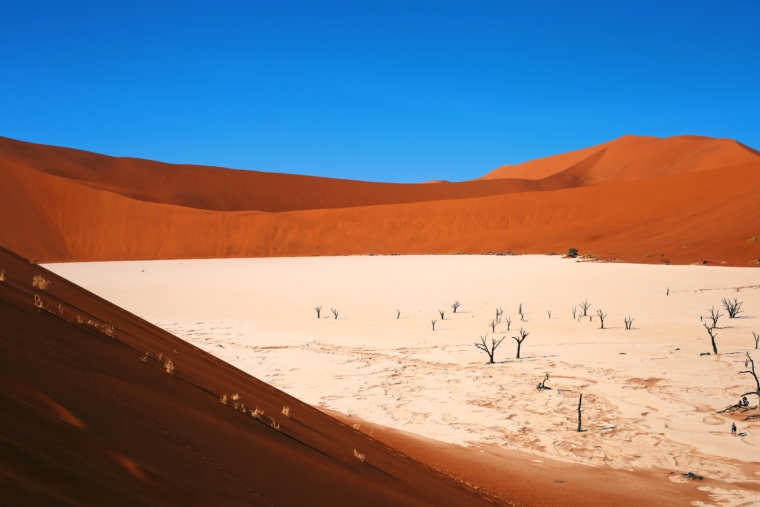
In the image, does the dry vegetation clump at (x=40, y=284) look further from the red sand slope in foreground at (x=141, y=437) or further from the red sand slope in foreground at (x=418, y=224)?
the red sand slope in foreground at (x=418, y=224)

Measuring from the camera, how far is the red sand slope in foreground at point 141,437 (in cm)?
204

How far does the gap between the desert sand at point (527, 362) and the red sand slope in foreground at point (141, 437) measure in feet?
7.82

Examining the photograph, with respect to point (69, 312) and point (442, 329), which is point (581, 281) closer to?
point (442, 329)

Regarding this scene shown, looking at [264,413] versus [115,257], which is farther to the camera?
[115,257]

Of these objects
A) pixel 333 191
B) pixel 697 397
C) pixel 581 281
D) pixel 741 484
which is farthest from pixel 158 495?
pixel 333 191

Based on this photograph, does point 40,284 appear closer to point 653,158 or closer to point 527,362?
point 527,362

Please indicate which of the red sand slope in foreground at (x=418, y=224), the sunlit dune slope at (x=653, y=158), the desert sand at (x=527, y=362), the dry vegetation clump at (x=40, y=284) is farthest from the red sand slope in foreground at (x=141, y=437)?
the sunlit dune slope at (x=653, y=158)

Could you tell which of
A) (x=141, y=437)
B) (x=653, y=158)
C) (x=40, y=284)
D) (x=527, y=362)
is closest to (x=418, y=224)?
(x=527, y=362)

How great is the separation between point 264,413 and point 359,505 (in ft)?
4.59

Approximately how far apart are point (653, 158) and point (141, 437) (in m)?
125

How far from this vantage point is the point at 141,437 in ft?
8.59

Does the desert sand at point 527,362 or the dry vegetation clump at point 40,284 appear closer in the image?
the dry vegetation clump at point 40,284

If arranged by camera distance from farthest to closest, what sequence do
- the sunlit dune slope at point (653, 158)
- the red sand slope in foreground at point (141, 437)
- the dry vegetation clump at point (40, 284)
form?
the sunlit dune slope at point (653, 158), the dry vegetation clump at point (40, 284), the red sand slope in foreground at point (141, 437)

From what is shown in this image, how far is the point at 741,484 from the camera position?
5758 mm
